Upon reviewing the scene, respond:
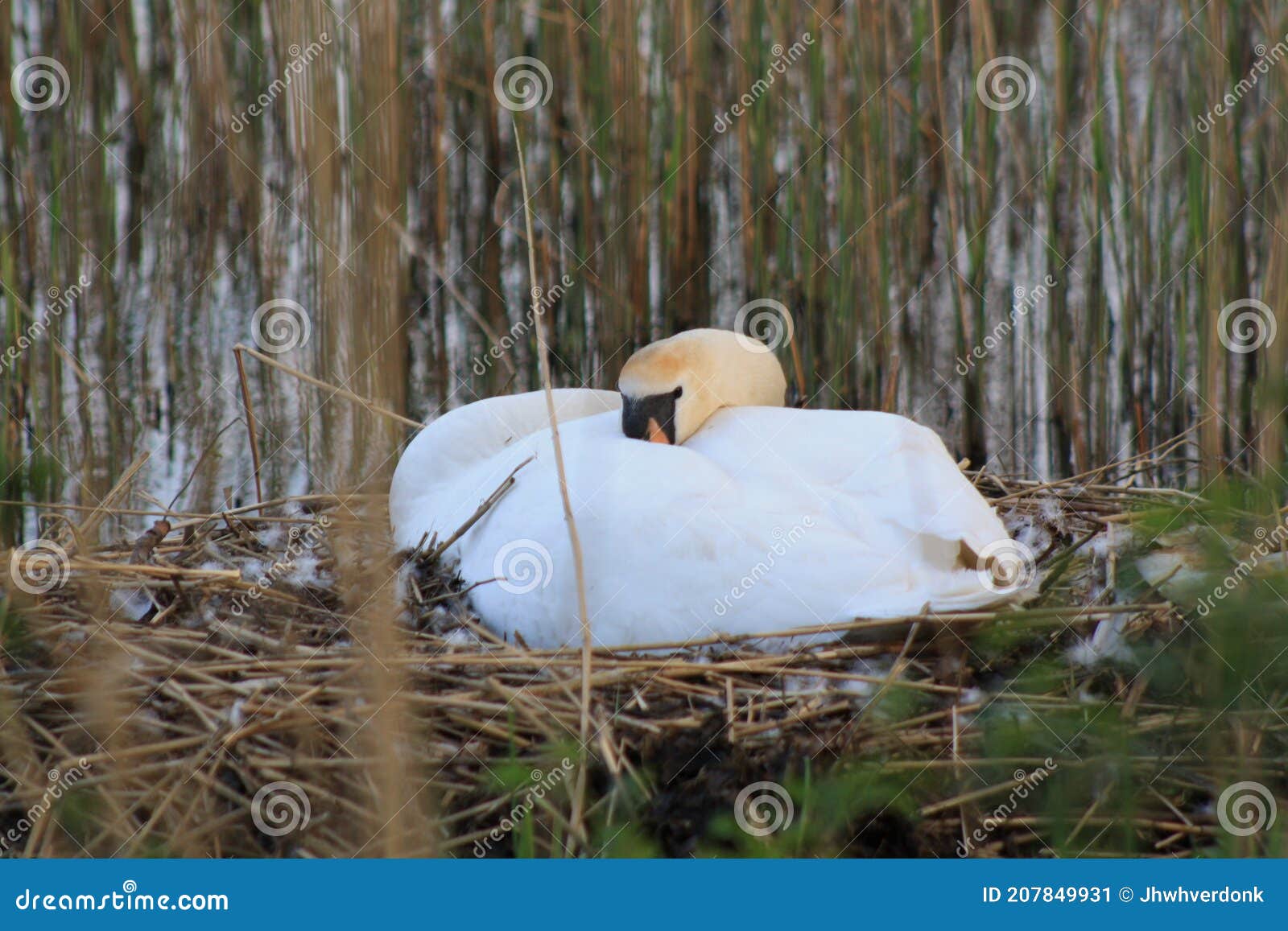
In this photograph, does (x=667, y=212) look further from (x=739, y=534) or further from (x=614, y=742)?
(x=614, y=742)

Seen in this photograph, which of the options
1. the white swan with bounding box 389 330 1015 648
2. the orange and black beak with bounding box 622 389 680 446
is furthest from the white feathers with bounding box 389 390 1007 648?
the orange and black beak with bounding box 622 389 680 446

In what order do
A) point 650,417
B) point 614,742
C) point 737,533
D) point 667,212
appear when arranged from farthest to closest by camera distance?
point 667,212 < point 650,417 < point 737,533 < point 614,742

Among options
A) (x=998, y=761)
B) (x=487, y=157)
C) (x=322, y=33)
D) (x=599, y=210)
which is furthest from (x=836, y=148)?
(x=322, y=33)

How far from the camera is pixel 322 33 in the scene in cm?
133

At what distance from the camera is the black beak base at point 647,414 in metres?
3.18

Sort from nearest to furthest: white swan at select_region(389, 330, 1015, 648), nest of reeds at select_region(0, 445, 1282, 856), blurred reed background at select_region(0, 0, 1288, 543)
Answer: nest of reeds at select_region(0, 445, 1282, 856) → white swan at select_region(389, 330, 1015, 648) → blurred reed background at select_region(0, 0, 1288, 543)

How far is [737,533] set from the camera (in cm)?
247

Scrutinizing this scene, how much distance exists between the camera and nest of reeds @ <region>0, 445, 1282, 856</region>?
2082mm

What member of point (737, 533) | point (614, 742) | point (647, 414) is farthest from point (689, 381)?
point (614, 742)

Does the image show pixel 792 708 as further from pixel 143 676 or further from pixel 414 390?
pixel 414 390

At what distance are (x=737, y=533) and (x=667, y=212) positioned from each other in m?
2.65

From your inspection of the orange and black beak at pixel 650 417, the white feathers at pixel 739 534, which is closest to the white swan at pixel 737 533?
the white feathers at pixel 739 534

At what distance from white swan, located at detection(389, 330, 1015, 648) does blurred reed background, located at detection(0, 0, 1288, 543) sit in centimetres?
153

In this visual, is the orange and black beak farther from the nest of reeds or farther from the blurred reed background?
the blurred reed background
